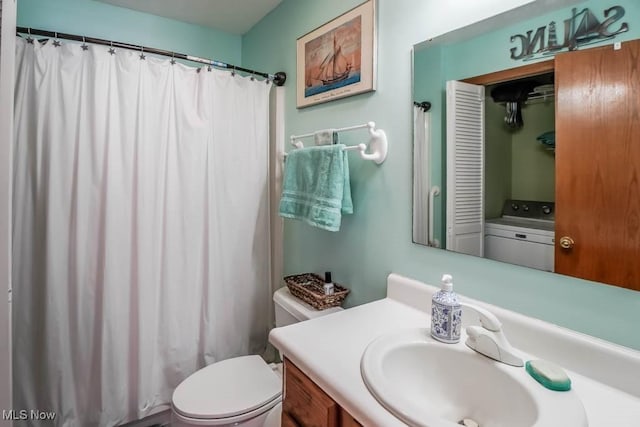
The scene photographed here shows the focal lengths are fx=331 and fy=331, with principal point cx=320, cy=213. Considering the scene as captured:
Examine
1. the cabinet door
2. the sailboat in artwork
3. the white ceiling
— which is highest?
the white ceiling

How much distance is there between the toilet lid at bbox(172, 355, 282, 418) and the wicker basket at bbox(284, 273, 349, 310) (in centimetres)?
35

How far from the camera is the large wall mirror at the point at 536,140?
0.70 meters

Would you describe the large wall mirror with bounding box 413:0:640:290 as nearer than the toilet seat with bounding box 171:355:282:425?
Yes

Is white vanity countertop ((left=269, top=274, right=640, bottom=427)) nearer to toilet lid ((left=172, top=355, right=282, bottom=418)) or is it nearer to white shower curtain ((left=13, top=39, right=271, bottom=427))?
toilet lid ((left=172, top=355, right=282, bottom=418))

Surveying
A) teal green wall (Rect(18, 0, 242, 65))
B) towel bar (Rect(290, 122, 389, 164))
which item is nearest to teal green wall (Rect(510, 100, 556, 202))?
towel bar (Rect(290, 122, 389, 164))

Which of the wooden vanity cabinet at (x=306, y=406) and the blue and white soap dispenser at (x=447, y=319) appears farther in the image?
the blue and white soap dispenser at (x=447, y=319)

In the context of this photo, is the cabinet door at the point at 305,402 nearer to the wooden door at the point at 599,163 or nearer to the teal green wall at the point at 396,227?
the teal green wall at the point at 396,227

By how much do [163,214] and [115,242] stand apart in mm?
238

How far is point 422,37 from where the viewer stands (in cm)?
110

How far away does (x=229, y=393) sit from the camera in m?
1.28

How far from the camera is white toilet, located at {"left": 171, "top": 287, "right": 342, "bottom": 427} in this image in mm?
1175

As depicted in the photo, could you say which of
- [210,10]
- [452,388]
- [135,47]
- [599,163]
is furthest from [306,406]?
[210,10]

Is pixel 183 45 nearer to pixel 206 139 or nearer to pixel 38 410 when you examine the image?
pixel 206 139
